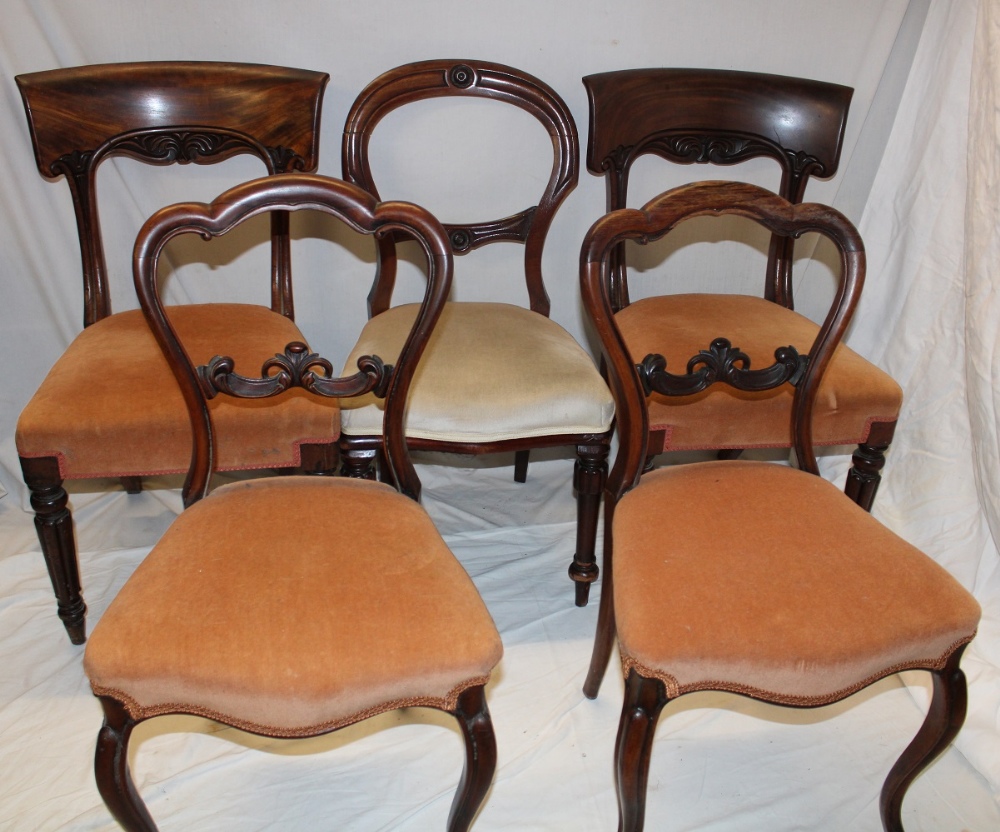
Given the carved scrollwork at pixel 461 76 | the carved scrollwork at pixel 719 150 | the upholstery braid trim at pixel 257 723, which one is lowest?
the upholstery braid trim at pixel 257 723

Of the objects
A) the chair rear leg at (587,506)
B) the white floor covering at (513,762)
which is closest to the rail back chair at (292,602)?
the white floor covering at (513,762)

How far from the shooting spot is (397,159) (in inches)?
74.3

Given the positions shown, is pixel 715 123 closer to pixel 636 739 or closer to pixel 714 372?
pixel 714 372

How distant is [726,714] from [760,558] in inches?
20.5

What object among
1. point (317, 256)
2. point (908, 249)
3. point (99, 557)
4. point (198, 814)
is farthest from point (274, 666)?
point (908, 249)

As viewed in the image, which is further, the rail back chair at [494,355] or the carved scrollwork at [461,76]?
the carved scrollwork at [461,76]

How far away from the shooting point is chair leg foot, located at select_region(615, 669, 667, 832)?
1.01 metres

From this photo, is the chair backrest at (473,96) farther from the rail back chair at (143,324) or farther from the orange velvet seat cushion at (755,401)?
the orange velvet seat cushion at (755,401)

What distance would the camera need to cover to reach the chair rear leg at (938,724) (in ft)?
3.54

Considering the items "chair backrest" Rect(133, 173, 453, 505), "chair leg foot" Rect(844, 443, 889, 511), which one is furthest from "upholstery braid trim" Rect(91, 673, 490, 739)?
"chair leg foot" Rect(844, 443, 889, 511)

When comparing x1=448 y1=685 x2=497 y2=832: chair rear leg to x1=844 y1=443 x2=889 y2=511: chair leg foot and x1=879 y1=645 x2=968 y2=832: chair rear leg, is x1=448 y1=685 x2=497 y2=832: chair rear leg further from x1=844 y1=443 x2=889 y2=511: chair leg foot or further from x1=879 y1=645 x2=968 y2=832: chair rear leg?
x1=844 y1=443 x2=889 y2=511: chair leg foot

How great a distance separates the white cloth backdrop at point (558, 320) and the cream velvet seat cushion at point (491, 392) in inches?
18.6

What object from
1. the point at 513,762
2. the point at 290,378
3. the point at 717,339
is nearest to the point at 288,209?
the point at 290,378

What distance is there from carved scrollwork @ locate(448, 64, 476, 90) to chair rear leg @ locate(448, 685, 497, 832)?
4.03 feet
